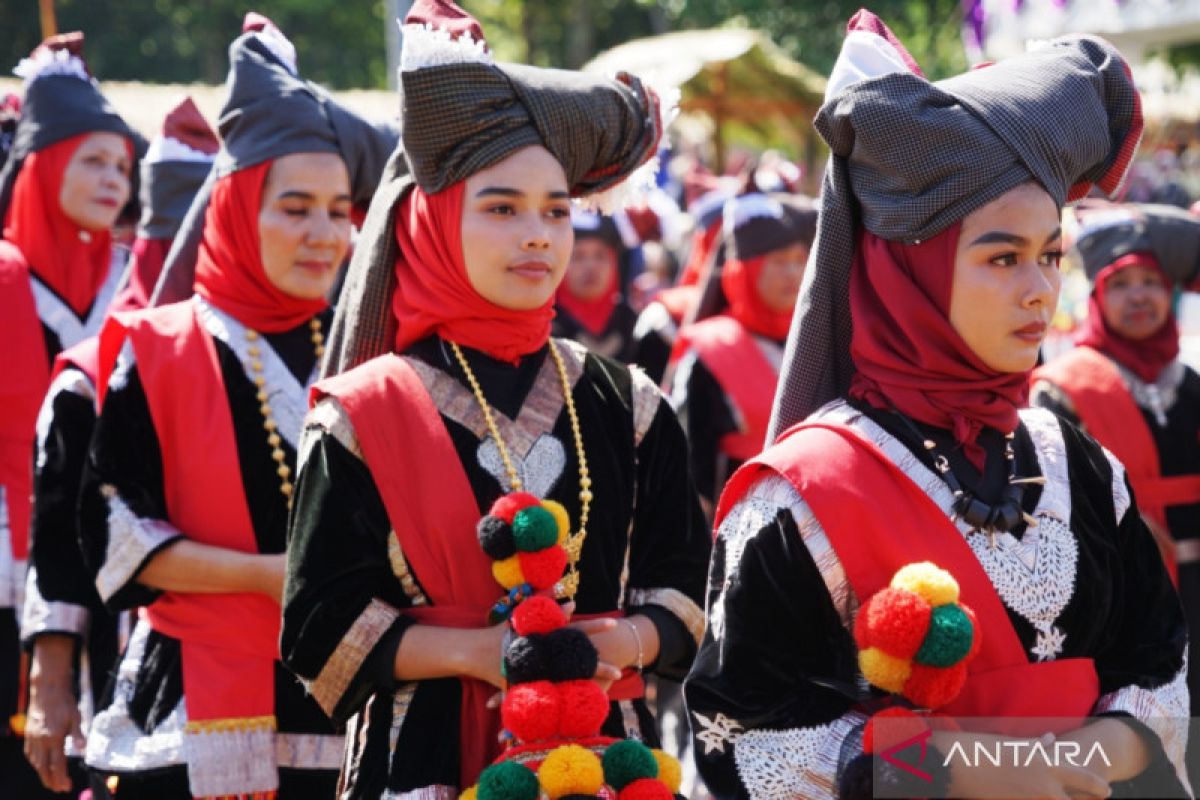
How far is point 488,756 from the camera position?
276 cm

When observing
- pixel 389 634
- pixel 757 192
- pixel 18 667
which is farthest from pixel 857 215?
pixel 757 192

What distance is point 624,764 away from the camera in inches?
100

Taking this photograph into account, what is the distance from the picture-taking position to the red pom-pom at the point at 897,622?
85.4 inches

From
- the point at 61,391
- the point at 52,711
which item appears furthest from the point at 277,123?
the point at 52,711

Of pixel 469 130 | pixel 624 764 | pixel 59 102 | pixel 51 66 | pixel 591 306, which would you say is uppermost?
pixel 51 66

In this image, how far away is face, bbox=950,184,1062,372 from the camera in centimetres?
246

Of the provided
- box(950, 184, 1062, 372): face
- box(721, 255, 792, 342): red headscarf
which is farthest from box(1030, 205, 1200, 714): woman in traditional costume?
box(950, 184, 1062, 372): face

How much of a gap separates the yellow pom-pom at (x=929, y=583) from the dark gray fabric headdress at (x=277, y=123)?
215cm

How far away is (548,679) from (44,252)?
3354 mm

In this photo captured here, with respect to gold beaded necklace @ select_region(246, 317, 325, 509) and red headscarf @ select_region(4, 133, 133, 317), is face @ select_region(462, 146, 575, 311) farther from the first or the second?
red headscarf @ select_region(4, 133, 133, 317)

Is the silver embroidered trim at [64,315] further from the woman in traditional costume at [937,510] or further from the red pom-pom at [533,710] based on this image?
the woman in traditional costume at [937,510]

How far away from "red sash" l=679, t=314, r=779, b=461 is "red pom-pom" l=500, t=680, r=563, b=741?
11.2 feet

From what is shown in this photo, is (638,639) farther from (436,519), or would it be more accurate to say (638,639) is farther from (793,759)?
(793,759)

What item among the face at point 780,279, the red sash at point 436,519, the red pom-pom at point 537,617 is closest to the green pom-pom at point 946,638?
the red pom-pom at point 537,617
